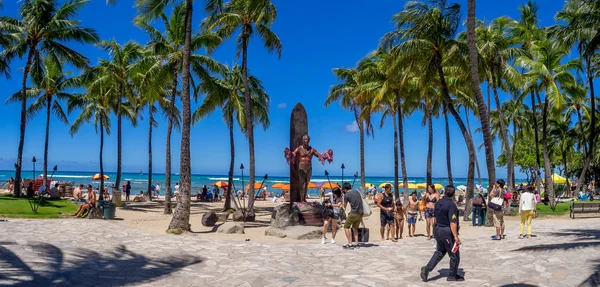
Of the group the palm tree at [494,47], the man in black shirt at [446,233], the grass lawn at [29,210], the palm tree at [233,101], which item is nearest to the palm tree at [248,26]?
the palm tree at [233,101]

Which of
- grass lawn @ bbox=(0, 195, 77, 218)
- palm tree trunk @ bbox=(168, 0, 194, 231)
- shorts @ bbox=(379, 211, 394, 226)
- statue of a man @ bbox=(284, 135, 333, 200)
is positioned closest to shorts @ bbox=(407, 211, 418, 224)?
shorts @ bbox=(379, 211, 394, 226)

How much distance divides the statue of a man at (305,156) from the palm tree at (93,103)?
16.1 m

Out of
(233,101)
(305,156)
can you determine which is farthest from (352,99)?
(305,156)

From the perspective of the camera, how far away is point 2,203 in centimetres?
2031

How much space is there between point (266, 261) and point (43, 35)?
21633 mm

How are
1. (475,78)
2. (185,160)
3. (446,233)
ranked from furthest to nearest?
(475,78)
(185,160)
(446,233)

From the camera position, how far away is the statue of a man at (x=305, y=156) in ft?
52.9

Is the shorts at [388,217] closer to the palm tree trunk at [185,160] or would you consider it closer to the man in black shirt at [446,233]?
the man in black shirt at [446,233]

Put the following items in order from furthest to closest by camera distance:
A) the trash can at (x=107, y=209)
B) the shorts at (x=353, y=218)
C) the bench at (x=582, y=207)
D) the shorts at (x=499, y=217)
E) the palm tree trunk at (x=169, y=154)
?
the palm tree trunk at (x=169, y=154) → the bench at (x=582, y=207) → the trash can at (x=107, y=209) → the shorts at (x=499, y=217) → the shorts at (x=353, y=218)

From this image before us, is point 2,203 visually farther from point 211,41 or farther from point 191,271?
point 191,271

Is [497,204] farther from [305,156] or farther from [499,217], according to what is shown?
[305,156]

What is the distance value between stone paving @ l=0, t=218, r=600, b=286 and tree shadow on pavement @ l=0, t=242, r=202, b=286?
0.05ft

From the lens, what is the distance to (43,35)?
24922 millimetres

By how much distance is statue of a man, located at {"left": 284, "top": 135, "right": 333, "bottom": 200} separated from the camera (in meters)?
16.1
